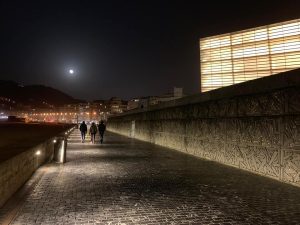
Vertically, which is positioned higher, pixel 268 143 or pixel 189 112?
pixel 189 112

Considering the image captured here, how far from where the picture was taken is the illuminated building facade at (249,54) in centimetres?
1764

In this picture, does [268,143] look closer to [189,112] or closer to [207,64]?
[189,112]

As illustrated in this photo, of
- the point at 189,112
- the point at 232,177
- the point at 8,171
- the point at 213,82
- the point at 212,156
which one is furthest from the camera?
the point at 213,82

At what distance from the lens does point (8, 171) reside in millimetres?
6109

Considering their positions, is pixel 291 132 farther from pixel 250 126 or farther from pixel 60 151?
pixel 60 151

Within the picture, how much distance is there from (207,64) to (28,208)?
19222 mm

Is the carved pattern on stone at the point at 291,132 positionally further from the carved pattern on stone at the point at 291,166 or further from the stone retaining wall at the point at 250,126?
the carved pattern on stone at the point at 291,166

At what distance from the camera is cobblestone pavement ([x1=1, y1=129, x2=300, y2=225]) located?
16.6 ft

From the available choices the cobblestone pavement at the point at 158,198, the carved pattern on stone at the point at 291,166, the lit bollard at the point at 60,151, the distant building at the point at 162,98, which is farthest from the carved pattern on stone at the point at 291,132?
the distant building at the point at 162,98

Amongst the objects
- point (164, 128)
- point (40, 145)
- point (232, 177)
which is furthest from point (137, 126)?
point (232, 177)

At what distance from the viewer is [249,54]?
64.9ft

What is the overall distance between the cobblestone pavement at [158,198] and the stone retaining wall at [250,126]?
72 centimetres

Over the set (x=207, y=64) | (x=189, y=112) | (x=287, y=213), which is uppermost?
(x=207, y=64)

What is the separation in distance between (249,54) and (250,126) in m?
11.3
